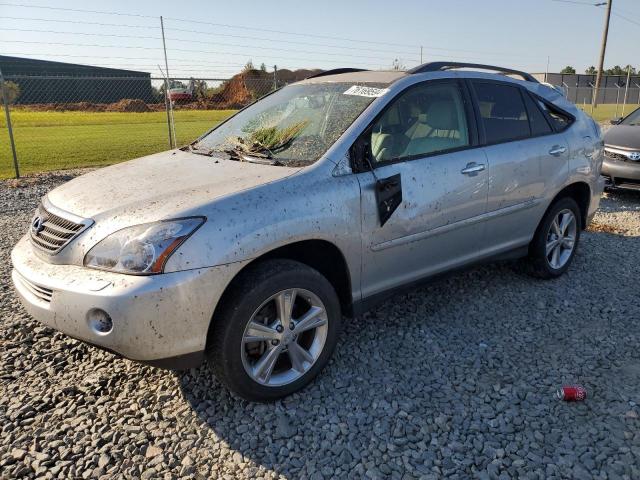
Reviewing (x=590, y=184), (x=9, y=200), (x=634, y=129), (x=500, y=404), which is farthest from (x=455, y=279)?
(x=9, y=200)

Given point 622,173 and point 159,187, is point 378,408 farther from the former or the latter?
point 622,173

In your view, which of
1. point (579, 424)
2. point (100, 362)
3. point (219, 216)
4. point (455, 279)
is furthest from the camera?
point (455, 279)

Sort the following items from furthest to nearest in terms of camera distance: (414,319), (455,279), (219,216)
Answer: (455,279), (414,319), (219,216)

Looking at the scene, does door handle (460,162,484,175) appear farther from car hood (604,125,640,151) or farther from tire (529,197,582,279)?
Result: car hood (604,125,640,151)

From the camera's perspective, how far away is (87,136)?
1828cm

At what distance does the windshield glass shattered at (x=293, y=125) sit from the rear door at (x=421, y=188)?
0.79ft

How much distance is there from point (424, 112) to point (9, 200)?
7.18 m

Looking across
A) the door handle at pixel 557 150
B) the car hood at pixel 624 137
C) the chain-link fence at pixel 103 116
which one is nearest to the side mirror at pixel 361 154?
the door handle at pixel 557 150

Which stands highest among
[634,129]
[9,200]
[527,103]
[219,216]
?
[527,103]

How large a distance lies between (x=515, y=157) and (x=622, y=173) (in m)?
5.00

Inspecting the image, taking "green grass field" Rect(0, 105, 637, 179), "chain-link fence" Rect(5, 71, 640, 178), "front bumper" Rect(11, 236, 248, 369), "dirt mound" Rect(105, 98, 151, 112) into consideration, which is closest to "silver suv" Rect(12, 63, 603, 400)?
"front bumper" Rect(11, 236, 248, 369)

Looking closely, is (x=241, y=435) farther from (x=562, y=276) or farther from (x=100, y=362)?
(x=562, y=276)

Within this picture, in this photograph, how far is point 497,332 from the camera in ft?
12.3

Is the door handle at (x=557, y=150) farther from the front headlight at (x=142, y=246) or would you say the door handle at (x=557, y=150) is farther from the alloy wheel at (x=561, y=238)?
the front headlight at (x=142, y=246)
